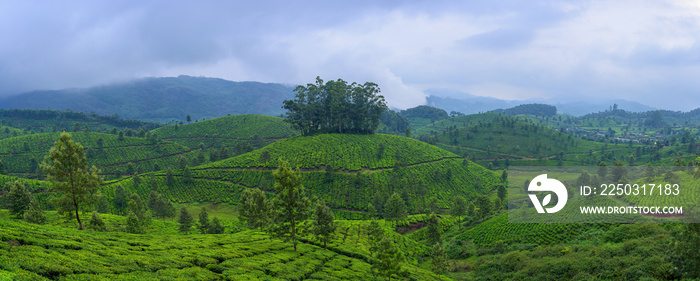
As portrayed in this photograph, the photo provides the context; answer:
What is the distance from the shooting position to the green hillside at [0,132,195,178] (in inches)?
6033

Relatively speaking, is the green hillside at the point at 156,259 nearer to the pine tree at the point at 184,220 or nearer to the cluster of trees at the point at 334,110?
the pine tree at the point at 184,220

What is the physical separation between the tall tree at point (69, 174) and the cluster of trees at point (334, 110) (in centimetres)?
11465

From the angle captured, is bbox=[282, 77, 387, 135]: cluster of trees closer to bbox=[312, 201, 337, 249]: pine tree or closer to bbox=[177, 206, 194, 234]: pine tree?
bbox=[177, 206, 194, 234]: pine tree

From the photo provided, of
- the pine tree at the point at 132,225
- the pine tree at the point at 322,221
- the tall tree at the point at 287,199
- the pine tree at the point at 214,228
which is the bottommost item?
the pine tree at the point at 214,228

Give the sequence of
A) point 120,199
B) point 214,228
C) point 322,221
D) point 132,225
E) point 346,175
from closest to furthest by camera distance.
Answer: point 322,221 → point 132,225 → point 214,228 → point 120,199 → point 346,175

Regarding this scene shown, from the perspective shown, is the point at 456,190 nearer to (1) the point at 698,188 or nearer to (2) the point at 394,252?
(1) the point at 698,188

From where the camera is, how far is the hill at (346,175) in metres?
111

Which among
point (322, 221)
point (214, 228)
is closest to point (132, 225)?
point (214, 228)

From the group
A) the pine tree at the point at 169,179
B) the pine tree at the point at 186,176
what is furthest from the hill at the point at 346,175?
the pine tree at the point at 169,179

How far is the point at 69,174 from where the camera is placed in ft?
130

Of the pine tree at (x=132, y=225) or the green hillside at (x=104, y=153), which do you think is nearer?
the pine tree at (x=132, y=225)

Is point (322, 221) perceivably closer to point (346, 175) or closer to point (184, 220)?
point (184, 220)

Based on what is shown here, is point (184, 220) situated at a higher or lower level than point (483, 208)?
higher

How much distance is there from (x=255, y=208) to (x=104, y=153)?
162509 mm
